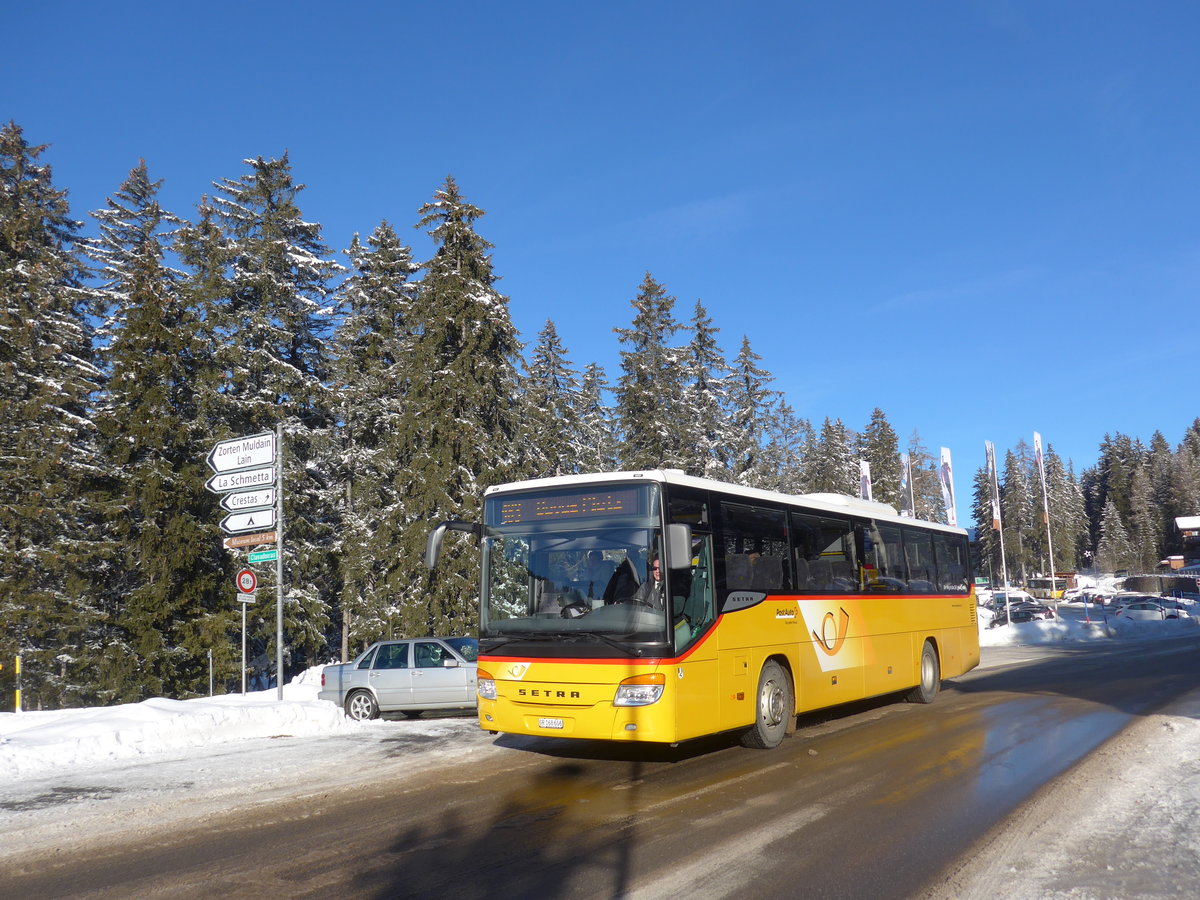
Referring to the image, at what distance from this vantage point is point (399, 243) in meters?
37.2

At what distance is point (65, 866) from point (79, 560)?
75.2 feet

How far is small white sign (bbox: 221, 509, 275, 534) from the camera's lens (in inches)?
620

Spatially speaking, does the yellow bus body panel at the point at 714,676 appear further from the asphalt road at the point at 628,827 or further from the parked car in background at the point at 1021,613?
the parked car in background at the point at 1021,613

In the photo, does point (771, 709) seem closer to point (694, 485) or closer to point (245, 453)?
point (694, 485)

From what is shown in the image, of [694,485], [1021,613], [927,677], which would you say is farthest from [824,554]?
[1021,613]

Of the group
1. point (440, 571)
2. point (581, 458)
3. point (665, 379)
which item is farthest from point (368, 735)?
point (581, 458)

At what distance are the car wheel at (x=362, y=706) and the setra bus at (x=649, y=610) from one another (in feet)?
23.5

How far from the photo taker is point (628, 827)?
7.18 metres

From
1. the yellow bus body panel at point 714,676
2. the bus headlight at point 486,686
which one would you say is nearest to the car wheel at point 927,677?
the yellow bus body panel at point 714,676

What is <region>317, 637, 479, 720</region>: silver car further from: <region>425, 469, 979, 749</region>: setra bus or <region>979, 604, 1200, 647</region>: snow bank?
<region>979, 604, 1200, 647</region>: snow bank

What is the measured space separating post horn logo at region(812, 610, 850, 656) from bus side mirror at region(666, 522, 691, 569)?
3.83m

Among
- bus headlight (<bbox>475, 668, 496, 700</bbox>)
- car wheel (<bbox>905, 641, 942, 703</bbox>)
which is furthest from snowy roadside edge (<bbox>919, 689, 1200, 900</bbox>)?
car wheel (<bbox>905, 641, 942, 703</bbox>)

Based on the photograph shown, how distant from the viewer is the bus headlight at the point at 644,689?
8898 mm

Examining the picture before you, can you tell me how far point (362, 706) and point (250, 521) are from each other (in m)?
3.98
